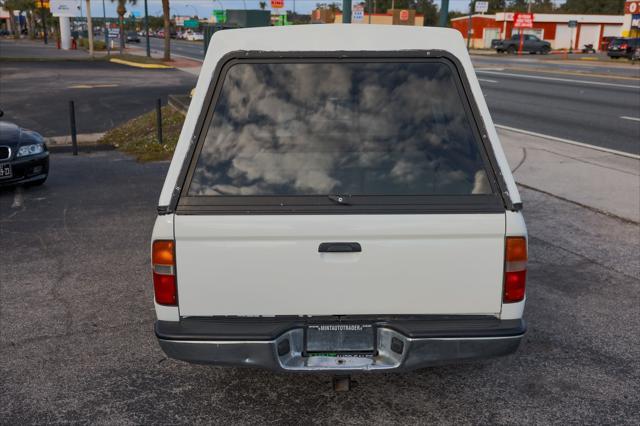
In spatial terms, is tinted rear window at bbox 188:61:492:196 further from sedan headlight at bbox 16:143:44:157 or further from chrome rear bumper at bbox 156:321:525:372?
sedan headlight at bbox 16:143:44:157

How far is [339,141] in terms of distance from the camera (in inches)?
136

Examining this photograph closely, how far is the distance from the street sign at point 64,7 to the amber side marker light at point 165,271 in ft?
166

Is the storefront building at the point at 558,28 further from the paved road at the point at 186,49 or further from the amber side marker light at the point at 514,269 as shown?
the amber side marker light at the point at 514,269

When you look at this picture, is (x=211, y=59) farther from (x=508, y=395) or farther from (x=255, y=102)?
(x=508, y=395)

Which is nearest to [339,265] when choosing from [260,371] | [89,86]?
[260,371]

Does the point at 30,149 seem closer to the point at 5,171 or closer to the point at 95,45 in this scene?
the point at 5,171

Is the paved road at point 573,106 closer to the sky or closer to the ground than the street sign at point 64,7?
closer to the ground

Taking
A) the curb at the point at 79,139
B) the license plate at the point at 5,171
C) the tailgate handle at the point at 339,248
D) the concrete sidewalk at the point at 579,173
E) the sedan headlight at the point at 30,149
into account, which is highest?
the tailgate handle at the point at 339,248

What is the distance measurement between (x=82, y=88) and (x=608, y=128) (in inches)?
753

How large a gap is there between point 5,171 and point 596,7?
429 feet

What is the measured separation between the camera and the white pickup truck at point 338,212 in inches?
125

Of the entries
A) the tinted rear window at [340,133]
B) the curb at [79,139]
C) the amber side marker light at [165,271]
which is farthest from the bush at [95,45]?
the amber side marker light at [165,271]

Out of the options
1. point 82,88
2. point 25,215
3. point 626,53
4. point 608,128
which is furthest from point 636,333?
point 626,53

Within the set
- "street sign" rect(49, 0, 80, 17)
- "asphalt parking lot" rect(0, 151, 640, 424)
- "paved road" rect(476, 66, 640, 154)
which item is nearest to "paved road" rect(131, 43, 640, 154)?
"paved road" rect(476, 66, 640, 154)
